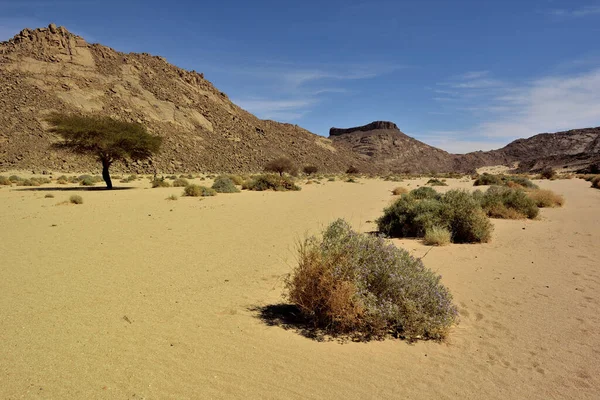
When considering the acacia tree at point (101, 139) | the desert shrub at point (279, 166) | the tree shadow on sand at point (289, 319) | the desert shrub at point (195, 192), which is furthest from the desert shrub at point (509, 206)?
the desert shrub at point (279, 166)

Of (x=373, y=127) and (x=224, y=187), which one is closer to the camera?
(x=224, y=187)

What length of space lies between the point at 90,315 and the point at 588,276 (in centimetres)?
811

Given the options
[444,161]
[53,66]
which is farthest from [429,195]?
[444,161]

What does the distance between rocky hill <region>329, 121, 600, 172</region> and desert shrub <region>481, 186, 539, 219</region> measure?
97.1 metres

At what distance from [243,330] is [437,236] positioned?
20.1 feet

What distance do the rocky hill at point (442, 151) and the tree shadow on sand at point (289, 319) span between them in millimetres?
106677

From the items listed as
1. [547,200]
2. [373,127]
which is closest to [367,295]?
[547,200]

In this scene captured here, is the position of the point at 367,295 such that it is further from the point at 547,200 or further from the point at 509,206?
the point at 547,200

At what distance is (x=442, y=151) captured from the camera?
135m

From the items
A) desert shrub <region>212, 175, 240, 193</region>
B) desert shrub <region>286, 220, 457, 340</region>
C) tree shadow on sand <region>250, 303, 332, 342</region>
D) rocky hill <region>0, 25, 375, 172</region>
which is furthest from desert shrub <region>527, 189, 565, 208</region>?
rocky hill <region>0, 25, 375, 172</region>

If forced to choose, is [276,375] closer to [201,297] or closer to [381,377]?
[381,377]

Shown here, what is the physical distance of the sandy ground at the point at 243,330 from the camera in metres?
3.23

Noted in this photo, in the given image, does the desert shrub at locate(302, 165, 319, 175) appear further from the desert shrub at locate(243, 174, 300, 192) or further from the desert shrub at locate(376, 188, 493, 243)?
the desert shrub at locate(376, 188, 493, 243)

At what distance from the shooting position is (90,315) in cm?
452
